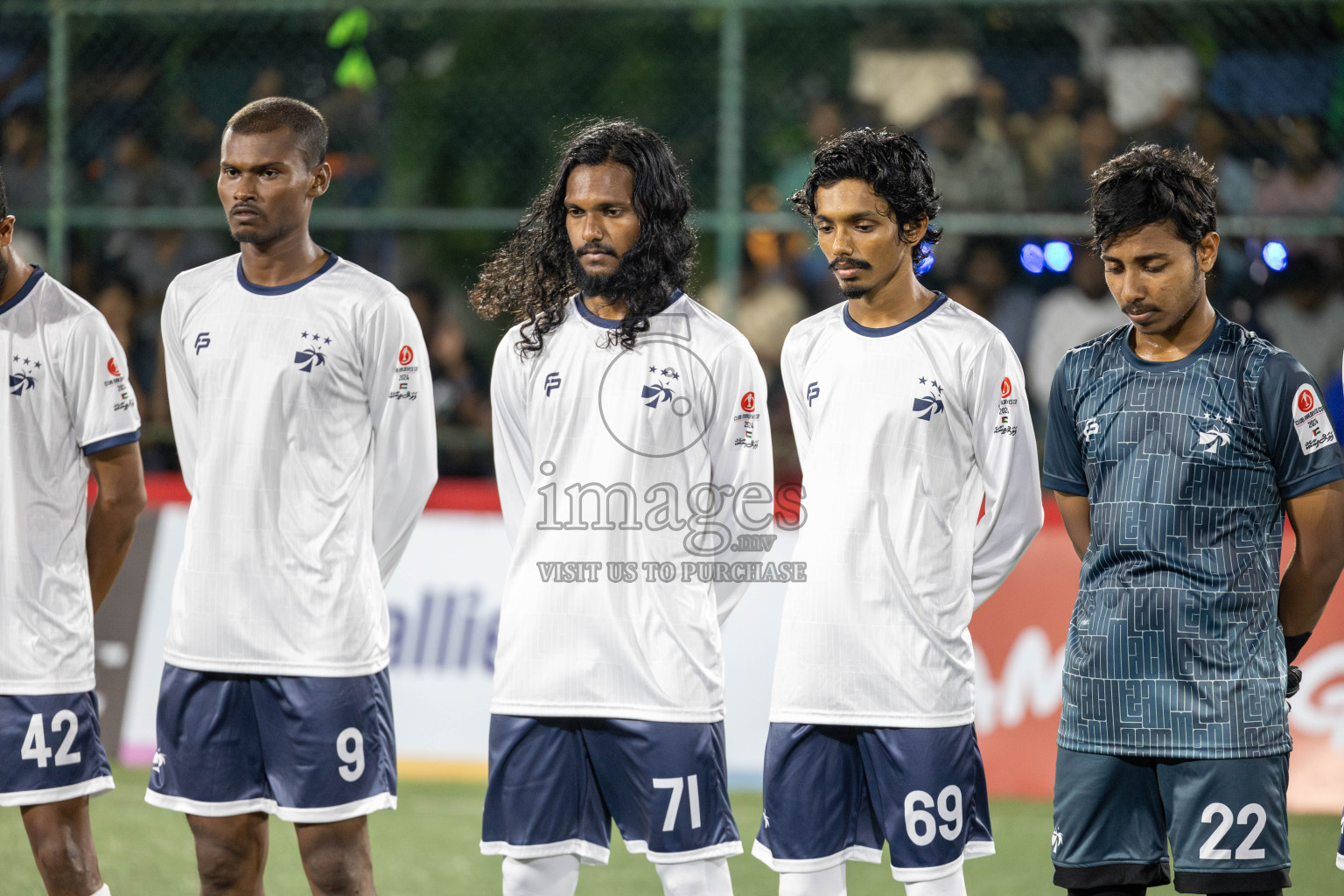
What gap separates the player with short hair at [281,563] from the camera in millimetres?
4480

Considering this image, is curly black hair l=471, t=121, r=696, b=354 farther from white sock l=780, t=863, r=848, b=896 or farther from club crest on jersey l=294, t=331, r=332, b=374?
white sock l=780, t=863, r=848, b=896

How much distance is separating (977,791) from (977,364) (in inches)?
45.2

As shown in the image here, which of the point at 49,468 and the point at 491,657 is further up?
the point at 49,468

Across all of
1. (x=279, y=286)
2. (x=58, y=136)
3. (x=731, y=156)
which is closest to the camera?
(x=279, y=286)

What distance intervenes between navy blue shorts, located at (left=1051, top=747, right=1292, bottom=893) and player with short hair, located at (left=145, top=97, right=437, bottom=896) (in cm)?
190

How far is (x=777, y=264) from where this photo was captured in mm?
10234

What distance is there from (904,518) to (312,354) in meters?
1.70

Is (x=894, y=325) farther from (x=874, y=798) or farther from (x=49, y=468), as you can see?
(x=49, y=468)

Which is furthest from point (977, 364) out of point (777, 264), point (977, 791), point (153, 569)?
point (777, 264)

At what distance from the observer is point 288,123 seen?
4648 millimetres

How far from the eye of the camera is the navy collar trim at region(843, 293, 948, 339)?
4.46 metres

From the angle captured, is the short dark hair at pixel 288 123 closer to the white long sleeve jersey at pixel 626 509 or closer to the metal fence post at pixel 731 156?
the white long sleeve jersey at pixel 626 509

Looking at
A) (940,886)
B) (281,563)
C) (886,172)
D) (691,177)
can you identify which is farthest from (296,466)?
(691,177)

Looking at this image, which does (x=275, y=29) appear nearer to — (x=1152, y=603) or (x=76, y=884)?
(x=76, y=884)
